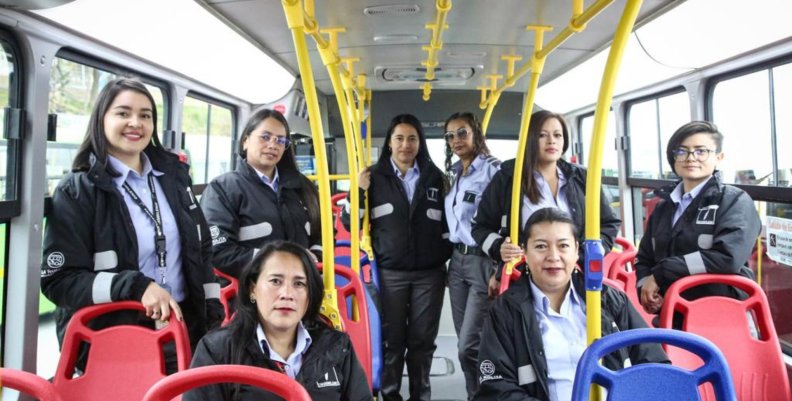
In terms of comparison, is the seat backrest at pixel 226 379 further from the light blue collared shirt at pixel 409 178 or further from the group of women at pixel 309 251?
the light blue collared shirt at pixel 409 178

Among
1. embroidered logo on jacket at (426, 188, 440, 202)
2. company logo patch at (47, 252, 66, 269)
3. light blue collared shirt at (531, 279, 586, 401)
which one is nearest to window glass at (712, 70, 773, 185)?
embroidered logo on jacket at (426, 188, 440, 202)

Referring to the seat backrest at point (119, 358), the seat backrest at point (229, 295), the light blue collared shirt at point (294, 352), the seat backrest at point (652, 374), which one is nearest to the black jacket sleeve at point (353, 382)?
the light blue collared shirt at point (294, 352)

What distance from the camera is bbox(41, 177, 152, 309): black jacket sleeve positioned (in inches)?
66.6

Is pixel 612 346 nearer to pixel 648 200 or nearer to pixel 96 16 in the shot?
pixel 96 16

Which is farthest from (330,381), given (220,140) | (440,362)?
(220,140)

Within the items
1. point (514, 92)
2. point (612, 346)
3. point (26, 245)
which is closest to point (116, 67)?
point (26, 245)

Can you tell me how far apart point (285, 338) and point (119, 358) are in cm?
61

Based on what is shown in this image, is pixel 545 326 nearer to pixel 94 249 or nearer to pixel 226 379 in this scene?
pixel 226 379

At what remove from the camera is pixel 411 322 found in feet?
10.2

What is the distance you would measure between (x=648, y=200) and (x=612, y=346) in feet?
12.7

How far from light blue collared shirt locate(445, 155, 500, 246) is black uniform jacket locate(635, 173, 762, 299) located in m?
0.98

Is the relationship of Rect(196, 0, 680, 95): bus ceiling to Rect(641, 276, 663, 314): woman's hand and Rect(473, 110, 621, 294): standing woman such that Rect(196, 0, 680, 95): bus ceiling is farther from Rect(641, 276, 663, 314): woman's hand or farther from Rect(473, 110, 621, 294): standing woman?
Rect(641, 276, 663, 314): woman's hand

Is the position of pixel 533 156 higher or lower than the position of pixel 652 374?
higher

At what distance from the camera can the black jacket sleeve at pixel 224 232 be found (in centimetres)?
235
